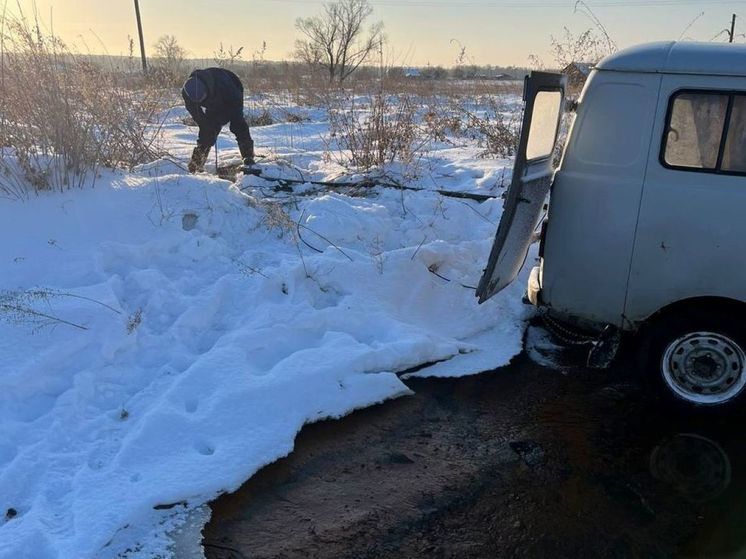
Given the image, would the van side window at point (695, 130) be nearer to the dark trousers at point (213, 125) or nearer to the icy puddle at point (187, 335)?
the icy puddle at point (187, 335)

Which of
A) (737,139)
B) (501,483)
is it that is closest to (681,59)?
(737,139)

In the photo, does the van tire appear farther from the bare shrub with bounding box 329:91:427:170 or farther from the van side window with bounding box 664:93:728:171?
the bare shrub with bounding box 329:91:427:170

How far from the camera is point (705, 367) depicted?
145 inches

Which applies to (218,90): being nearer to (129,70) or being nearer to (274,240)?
(129,70)

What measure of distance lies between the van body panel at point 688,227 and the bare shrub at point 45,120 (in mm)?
5117

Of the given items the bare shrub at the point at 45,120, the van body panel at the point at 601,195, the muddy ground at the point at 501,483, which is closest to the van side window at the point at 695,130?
the van body panel at the point at 601,195

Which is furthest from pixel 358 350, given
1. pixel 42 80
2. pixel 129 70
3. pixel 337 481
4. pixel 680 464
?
pixel 129 70

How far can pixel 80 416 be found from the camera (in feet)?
11.4

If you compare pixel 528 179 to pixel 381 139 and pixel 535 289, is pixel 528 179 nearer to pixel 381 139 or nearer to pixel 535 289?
pixel 535 289

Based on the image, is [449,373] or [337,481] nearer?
[337,481]

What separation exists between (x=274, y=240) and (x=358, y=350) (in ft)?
7.13

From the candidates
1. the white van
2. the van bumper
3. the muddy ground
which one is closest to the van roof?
the white van

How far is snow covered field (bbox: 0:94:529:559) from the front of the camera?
2.99m

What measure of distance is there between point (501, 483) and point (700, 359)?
1.55 metres
